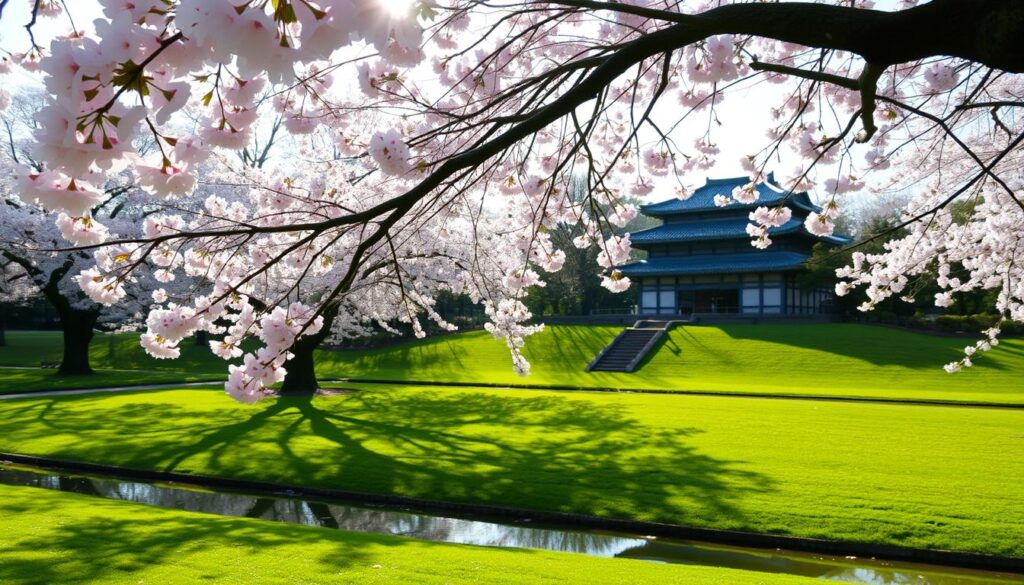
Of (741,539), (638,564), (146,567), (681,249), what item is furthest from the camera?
(681,249)

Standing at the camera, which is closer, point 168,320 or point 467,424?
point 168,320

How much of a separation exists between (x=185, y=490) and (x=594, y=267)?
116 ft

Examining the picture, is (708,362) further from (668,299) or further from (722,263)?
(668,299)

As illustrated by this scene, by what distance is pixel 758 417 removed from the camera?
15.0m

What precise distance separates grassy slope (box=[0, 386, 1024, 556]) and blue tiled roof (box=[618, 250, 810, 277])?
19270 mm

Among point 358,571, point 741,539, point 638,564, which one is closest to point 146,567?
point 358,571

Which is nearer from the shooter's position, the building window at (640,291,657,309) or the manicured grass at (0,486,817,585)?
the manicured grass at (0,486,817,585)

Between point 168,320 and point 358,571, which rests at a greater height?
point 168,320

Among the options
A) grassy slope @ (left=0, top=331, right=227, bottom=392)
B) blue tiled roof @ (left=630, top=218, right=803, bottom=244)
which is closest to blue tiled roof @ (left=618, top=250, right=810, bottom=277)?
blue tiled roof @ (left=630, top=218, right=803, bottom=244)

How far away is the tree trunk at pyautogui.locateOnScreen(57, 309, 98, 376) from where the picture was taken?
2530 cm

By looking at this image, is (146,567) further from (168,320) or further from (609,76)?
(609,76)

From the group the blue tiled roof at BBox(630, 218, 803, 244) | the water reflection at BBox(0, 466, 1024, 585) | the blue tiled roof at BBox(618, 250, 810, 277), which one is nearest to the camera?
the water reflection at BBox(0, 466, 1024, 585)

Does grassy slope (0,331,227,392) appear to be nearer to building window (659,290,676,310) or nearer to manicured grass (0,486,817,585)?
manicured grass (0,486,817,585)

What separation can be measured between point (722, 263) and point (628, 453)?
1142 inches
